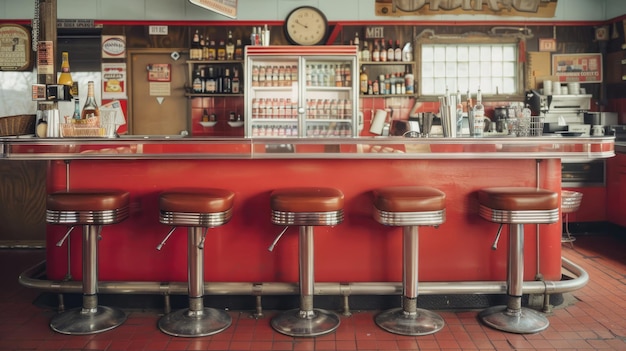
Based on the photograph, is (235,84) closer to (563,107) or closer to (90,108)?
(90,108)

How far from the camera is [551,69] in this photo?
6.96m

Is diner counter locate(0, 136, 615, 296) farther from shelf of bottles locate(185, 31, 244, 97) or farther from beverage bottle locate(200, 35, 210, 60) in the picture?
beverage bottle locate(200, 35, 210, 60)

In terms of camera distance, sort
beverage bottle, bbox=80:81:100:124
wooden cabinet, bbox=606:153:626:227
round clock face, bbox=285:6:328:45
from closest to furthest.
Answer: beverage bottle, bbox=80:81:100:124
wooden cabinet, bbox=606:153:626:227
round clock face, bbox=285:6:328:45

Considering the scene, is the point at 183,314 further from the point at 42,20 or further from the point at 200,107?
the point at 200,107

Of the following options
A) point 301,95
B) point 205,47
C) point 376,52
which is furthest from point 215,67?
point 376,52

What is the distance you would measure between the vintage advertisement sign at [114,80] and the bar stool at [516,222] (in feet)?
17.1

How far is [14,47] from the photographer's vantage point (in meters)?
7.07

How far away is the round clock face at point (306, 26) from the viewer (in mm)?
6914

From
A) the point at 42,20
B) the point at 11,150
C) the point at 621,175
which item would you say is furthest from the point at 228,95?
the point at 621,175

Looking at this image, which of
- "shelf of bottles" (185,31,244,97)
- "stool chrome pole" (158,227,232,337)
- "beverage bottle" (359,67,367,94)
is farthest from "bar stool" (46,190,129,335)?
"beverage bottle" (359,67,367,94)

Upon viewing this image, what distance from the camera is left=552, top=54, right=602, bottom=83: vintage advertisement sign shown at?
6.92 m

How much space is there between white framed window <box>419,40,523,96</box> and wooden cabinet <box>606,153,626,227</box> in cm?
166

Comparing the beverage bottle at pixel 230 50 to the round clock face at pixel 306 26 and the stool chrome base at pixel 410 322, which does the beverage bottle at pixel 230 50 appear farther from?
the stool chrome base at pixel 410 322

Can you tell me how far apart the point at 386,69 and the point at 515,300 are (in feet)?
13.9
